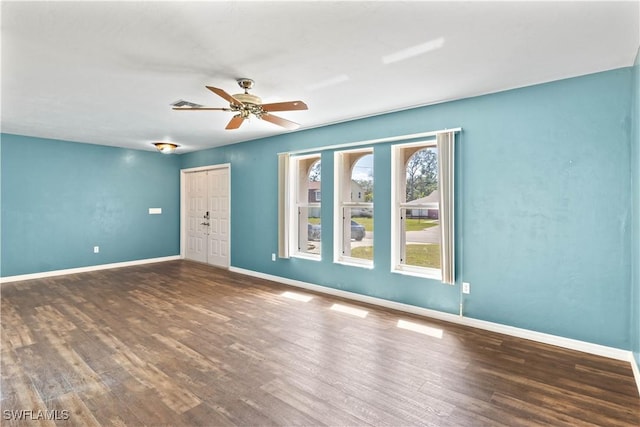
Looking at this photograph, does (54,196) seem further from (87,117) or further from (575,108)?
(575,108)

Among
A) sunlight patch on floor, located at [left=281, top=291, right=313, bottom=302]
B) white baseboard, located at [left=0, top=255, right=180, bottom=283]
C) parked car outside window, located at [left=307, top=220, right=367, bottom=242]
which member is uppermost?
parked car outside window, located at [left=307, top=220, right=367, bottom=242]

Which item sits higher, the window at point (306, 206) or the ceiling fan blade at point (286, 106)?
the ceiling fan blade at point (286, 106)

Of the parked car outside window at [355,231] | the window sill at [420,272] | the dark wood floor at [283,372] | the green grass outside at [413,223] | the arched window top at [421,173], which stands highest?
the arched window top at [421,173]

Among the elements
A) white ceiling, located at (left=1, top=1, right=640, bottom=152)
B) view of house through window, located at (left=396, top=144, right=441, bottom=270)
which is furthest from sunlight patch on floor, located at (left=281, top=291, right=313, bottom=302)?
white ceiling, located at (left=1, top=1, right=640, bottom=152)

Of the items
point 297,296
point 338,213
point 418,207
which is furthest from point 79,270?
point 418,207

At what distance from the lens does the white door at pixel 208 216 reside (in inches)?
266

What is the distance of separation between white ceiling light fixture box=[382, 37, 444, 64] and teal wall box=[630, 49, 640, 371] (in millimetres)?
1559

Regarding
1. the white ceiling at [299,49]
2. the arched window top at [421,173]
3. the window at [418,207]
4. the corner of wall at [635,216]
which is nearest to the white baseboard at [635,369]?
the corner of wall at [635,216]

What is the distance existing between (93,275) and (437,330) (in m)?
6.02

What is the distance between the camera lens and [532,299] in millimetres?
3168

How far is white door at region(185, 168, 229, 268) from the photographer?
675 centimetres

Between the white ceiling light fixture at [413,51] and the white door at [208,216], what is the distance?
480cm

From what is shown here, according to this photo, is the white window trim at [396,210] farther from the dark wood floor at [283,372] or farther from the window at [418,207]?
the dark wood floor at [283,372]

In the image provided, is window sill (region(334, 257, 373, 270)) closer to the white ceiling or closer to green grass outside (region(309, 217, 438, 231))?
green grass outside (region(309, 217, 438, 231))
